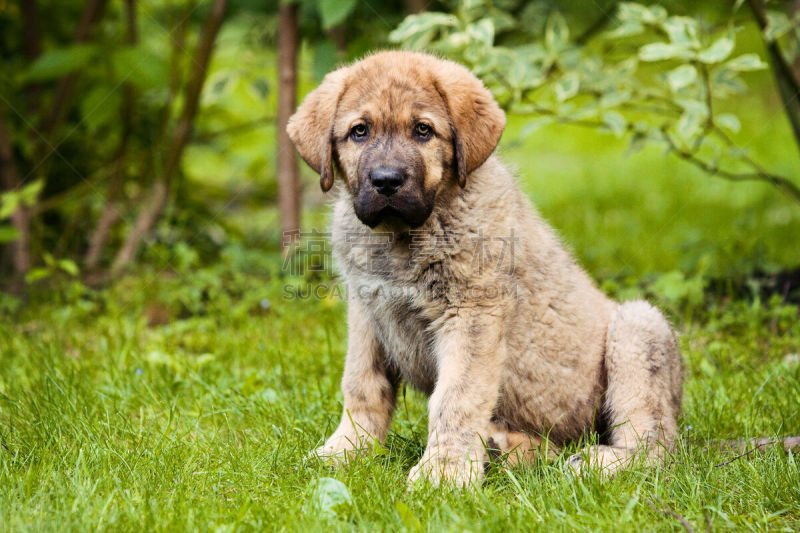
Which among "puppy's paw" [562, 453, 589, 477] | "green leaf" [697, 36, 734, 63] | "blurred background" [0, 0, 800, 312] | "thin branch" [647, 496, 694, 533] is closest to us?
"thin branch" [647, 496, 694, 533]

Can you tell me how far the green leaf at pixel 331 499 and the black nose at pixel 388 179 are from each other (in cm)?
106

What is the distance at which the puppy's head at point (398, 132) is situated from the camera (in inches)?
119

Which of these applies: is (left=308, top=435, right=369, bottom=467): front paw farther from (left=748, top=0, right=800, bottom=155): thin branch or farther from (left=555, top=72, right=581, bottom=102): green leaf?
(left=748, top=0, right=800, bottom=155): thin branch

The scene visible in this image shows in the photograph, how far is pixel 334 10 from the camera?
4391mm

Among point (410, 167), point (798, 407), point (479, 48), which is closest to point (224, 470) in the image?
point (410, 167)

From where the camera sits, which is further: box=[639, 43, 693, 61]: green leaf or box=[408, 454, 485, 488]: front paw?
box=[639, 43, 693, 61]: green leaf

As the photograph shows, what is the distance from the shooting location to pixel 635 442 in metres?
3.09

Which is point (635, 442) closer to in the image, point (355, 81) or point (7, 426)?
point (355, 81)

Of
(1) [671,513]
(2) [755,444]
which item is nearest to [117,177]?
(2) [755,444]

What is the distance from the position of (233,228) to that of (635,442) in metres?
4.04

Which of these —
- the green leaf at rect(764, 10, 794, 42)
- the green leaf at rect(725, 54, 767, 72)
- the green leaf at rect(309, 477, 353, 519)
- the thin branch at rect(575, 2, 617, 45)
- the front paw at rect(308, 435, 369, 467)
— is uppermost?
the thin branch at rect(575, 2, 617, 45)

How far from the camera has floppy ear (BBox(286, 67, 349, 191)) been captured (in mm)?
3271

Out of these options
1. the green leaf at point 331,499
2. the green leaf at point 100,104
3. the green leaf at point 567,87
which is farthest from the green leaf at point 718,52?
the green leaf at point 100,104

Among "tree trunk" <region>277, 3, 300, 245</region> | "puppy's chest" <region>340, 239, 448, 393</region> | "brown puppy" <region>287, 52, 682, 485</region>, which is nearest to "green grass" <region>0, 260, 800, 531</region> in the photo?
"brown puppy" <region>287, 52, 682, 485</region>
